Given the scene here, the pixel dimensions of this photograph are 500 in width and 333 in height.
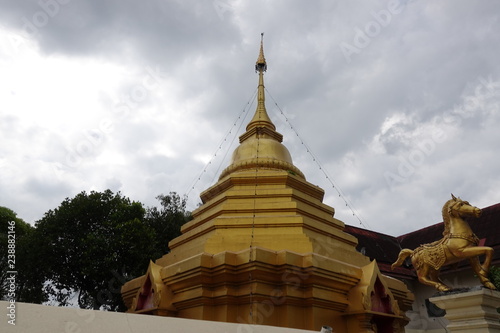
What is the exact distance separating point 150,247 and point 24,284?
15.7 feet

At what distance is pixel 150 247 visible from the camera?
15289 mm

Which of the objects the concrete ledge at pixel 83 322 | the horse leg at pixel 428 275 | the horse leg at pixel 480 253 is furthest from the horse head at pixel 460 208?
the concrete ledge at pixel 83 322

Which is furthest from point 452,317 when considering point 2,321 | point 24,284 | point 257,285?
point 24,284

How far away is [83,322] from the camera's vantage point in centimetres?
337

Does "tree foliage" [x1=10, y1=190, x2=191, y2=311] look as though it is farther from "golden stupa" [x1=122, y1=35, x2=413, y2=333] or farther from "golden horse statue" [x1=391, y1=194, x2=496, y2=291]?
"golden horse statue" [x1=391, y1=194, x2=496, y2=291]

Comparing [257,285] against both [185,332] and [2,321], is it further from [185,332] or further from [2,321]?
[2,321]

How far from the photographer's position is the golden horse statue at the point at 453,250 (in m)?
5.59

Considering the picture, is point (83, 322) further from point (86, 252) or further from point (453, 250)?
point (86, 252)

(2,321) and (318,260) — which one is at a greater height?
(318,260)

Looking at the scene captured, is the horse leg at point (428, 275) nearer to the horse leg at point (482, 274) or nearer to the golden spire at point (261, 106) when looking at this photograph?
the horse leg at point (482, 274)

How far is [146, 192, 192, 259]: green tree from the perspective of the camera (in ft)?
60.0

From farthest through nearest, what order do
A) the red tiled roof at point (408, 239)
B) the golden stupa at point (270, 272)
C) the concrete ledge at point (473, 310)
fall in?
the red tiled roof at point (408, 239) → the golden stupa at point (270, 272) → the concrete ledge at point (473, 310)

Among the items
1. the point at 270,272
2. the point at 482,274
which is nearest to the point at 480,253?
the point at 482,274

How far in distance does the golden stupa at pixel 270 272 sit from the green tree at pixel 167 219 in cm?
772
